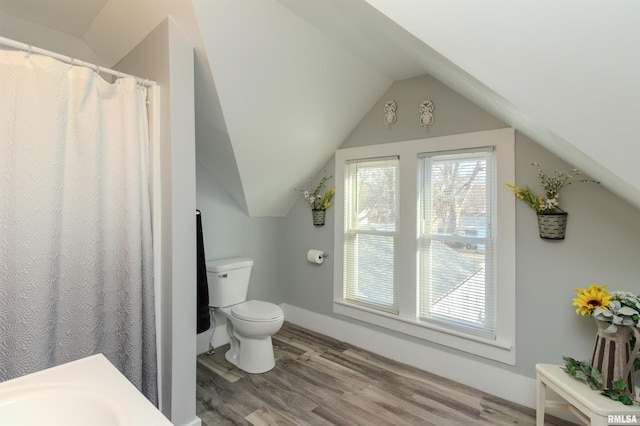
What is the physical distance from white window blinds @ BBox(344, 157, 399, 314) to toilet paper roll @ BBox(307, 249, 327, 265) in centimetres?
25

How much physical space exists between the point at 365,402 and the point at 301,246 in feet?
5.20

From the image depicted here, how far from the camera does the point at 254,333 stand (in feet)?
7.55

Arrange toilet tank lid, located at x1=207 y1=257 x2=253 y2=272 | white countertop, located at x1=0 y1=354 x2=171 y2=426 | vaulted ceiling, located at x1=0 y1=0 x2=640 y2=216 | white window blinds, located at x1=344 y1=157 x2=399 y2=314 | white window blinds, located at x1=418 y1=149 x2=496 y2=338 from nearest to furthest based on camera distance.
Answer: white countertop, located at x1=0 y1=354 x2=171 y2=426
vaulted ceiling, located at x1=0 y1=0 x2=640 y2=216
white window blinds, located at x1=418 y1=149 x2=496 y2=338
toilet tank lid, located at x1=207 y1=257 x2=253 y2=272
white window blinds, located at x1=344 y1=157 x2=399 y2=314

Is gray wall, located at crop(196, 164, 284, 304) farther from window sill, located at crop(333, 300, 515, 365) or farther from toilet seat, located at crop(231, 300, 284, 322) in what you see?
window sill, located at crop(333, 300, 515, 365)

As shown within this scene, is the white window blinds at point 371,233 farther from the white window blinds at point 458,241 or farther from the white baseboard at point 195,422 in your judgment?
the white baseboard at point 195,422

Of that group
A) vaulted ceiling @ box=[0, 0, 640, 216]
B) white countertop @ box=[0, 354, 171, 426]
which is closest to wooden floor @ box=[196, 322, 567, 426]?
white countertop @ box=[0, 354, 171, 426]

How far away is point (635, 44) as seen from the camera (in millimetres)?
885

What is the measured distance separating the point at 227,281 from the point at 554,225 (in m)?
2.35

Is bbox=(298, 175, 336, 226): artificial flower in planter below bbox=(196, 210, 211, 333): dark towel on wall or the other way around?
the other way around

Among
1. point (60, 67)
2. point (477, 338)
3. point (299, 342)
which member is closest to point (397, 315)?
point (477, 338)

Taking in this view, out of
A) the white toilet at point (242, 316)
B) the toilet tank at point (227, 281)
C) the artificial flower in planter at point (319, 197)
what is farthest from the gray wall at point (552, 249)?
the toilet tank at point (227, 281)

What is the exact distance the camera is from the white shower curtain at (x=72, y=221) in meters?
1.27

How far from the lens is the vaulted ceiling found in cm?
98

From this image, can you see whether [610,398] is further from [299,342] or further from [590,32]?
[299,342]
